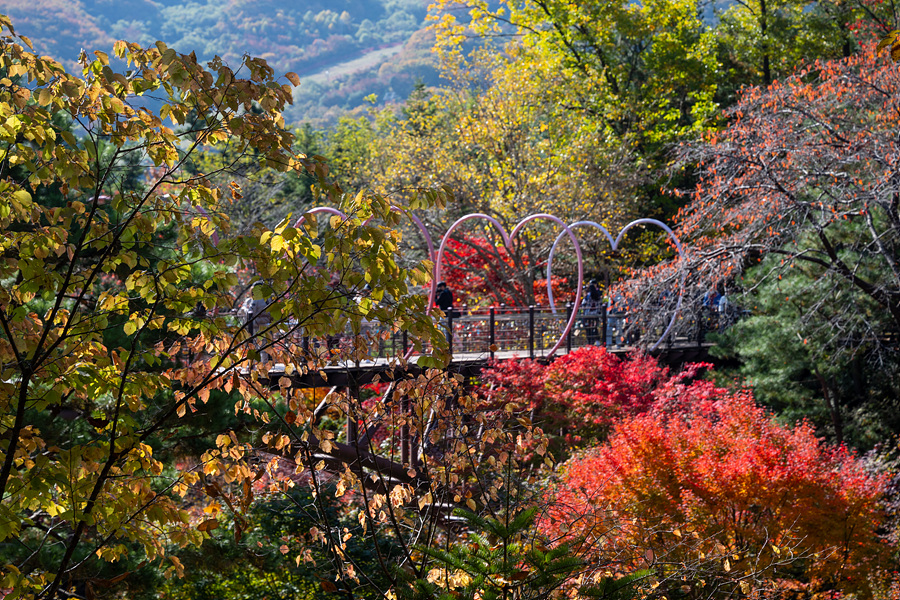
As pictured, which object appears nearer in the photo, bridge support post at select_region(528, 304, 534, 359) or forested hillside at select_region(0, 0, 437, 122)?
bridge support post at select_region(528, 304, 534, 359)

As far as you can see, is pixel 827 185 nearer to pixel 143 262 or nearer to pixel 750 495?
pixel 750 495

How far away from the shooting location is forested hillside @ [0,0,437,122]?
100312 mm

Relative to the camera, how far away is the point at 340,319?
3025 mm

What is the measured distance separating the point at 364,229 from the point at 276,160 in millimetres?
521

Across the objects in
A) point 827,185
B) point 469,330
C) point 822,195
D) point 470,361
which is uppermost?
point 827,185

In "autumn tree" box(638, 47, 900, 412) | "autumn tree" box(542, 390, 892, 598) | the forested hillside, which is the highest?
Result: the forested hillside

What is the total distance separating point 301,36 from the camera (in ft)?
420

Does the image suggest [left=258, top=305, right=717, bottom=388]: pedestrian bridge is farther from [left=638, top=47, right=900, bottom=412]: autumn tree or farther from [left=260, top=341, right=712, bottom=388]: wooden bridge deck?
[left=638, top=47, right=900, bottom=412]: autumn tree

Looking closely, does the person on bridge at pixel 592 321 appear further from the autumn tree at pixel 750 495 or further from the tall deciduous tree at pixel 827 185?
the autumn tree at pixel 750 495

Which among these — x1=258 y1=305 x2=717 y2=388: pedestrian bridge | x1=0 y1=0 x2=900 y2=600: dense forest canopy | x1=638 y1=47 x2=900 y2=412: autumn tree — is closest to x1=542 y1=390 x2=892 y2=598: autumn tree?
x1=0 y1=0 x2=900 y2=600: dense forest canopy

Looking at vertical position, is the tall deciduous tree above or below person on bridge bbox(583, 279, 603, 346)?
above

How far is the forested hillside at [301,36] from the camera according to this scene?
10031cm

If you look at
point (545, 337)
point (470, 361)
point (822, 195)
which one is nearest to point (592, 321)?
point (545, 337)

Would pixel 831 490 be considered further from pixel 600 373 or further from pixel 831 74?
pixel 831 74
